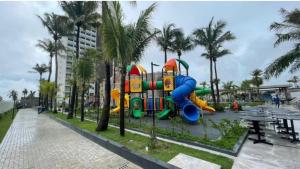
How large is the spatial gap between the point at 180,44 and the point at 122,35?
1575 centimetres

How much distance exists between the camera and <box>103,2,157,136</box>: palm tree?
6668 millimetres

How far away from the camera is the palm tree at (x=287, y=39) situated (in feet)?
30.2

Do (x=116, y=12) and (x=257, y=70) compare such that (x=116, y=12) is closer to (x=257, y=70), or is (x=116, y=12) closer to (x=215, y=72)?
(x=215, y=72)

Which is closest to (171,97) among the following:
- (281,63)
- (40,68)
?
(281,63)

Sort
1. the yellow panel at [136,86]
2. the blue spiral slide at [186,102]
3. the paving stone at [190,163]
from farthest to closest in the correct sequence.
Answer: the yellow panel at [136,86]
the blue spiral slide at [186,102]
the paving stone at [190,163]

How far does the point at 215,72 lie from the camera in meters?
21.2

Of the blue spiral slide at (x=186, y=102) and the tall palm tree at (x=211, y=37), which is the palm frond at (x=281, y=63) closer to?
the blue spiral slide at (x=186, y=102)

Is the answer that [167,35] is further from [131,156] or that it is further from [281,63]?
[131,156]

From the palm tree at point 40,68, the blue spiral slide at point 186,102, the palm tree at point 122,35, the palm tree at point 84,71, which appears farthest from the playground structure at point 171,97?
the palm tree at point 40,68

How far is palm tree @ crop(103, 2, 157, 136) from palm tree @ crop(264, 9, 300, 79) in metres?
8.00

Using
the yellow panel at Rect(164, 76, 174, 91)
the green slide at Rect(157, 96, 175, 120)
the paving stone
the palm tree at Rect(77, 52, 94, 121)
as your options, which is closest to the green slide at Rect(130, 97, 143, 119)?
the green slide at Rect(157, 96, 175, 120)

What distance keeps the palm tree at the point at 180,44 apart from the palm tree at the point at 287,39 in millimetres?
11640

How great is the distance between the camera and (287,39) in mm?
9805

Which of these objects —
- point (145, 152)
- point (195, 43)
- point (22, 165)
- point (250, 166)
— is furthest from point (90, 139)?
point (195, 43)
